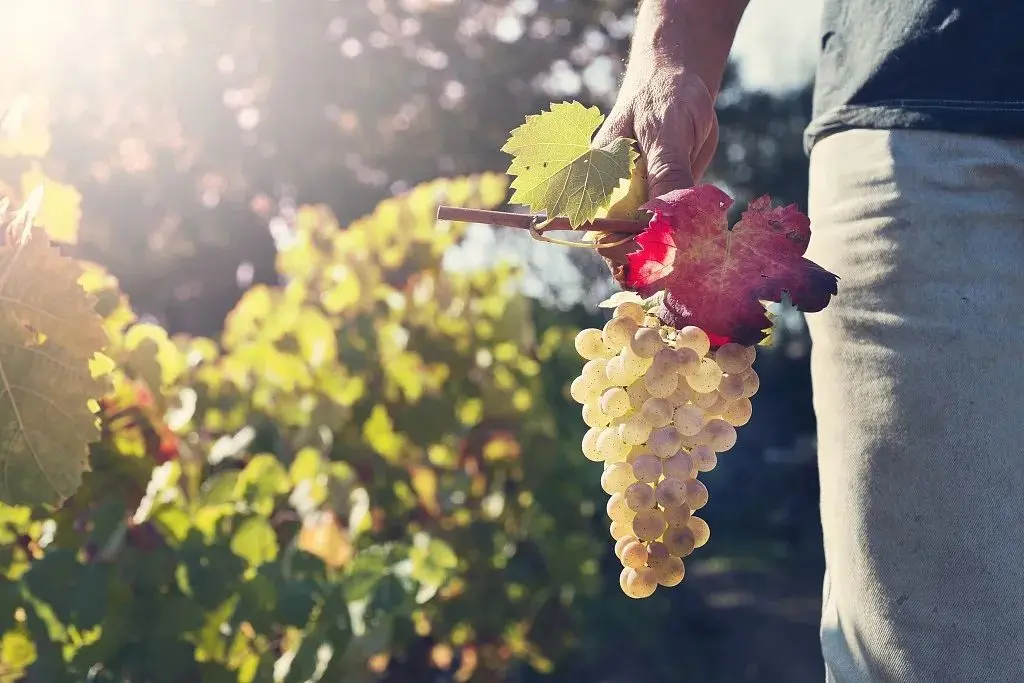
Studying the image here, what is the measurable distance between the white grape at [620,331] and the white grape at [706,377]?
71mm

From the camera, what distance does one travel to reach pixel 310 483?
7.83 ft

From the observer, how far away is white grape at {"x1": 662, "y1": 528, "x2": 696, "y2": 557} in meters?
1.06

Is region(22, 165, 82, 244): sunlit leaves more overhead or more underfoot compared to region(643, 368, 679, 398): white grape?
more underfoot

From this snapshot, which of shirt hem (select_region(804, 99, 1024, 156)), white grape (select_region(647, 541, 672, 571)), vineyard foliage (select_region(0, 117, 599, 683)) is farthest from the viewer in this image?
vineyard foliage (select_region(0, 117, 599, 683))

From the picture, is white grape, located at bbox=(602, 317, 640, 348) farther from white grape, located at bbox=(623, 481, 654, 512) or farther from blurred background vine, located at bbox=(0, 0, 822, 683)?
blurred background vine, located at bbox=(0, 0, 822, 683)

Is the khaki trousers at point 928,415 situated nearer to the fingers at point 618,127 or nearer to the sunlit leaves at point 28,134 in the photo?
the fingers at point 618,127

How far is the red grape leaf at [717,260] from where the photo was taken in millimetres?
970

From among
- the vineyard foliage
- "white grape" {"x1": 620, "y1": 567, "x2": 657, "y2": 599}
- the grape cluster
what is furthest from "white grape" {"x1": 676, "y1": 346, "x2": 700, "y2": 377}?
the vineyard foliage

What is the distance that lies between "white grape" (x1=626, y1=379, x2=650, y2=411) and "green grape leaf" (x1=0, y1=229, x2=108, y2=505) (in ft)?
1.85

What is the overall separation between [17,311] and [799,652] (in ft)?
14.1

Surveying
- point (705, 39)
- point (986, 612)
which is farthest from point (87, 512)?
point (986, 612)

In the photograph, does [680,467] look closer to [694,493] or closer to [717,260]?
[694,493]

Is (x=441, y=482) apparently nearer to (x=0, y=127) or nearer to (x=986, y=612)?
(x=0, y=127)

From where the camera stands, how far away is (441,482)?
2.96 m
